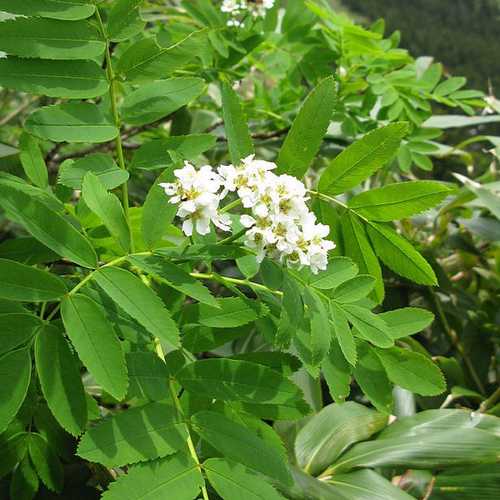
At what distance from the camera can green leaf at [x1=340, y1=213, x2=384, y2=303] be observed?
1.97ft

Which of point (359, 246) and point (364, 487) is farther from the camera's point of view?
point (364, 487)

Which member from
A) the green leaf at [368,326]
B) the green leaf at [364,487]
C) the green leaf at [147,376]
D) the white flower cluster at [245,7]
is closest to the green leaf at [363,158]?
the green leaf at [368,326]

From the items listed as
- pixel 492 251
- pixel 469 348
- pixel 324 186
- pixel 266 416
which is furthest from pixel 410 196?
pixel 492 251

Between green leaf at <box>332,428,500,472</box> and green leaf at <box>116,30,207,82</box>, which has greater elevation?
green leaf at <box>116,30,207,82</box>

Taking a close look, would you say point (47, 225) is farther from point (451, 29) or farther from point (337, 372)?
point (451, 29)

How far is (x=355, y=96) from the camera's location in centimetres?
113

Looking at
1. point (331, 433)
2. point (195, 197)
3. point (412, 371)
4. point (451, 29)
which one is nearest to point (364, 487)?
point (331, 433)

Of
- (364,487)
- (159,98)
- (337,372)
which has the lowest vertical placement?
(364,487)

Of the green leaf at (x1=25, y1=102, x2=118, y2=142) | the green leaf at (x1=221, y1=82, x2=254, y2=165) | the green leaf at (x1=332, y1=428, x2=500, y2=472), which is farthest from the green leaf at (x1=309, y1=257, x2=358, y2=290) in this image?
the green leaf at (x1=332, y1=428, x2=500, y2=472)

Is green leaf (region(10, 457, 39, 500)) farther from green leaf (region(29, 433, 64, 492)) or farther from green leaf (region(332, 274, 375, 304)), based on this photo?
green leaf (region(332, 274, 375, 304))

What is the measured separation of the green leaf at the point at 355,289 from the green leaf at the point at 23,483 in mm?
330

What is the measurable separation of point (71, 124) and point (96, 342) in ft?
0.68

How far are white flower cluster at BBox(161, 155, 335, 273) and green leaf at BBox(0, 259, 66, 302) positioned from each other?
0.34ft

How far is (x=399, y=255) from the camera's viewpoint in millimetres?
585
